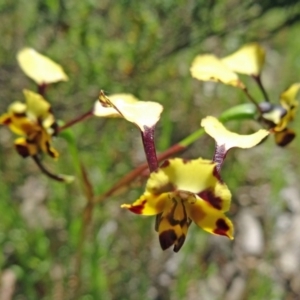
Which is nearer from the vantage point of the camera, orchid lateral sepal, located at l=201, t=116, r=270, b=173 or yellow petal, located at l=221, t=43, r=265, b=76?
orchid lateral sepal, located at l=201, t=116, r=270, b=173

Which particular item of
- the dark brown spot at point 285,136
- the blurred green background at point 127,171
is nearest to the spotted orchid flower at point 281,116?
the dark brown spot at point 285,136

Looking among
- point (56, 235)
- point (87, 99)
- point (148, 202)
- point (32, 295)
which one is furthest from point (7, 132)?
point (148, 202)

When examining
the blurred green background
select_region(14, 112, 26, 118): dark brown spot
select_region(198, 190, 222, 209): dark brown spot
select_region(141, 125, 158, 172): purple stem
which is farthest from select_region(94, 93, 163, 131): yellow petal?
the blurred green background

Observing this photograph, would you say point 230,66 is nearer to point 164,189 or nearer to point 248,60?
point 248,60

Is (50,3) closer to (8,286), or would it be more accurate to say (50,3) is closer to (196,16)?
(196,16)

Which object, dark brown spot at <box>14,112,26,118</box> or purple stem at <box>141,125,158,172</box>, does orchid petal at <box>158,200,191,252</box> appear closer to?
purple stem at <box>141,125,158,172</box>

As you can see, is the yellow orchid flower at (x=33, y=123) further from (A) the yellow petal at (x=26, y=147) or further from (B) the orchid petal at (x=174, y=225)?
(B) the orchid petal at (x=174, y=225)
